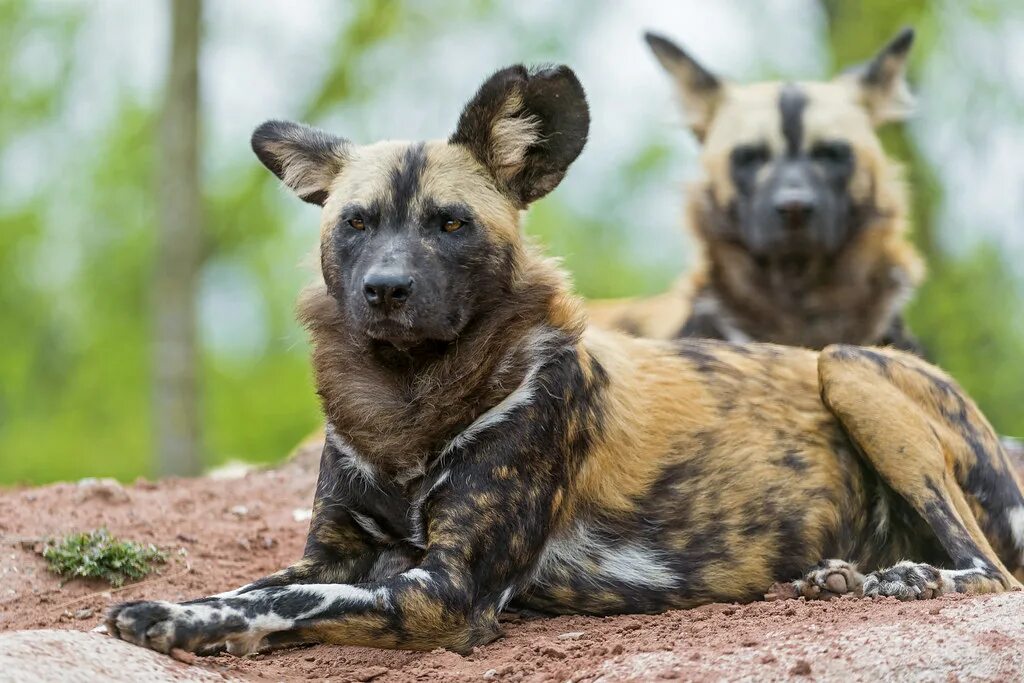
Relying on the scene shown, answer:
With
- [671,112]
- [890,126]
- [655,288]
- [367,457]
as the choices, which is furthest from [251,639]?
[655,288]

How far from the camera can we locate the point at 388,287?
4148mm

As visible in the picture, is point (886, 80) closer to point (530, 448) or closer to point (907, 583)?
point (907, 583)

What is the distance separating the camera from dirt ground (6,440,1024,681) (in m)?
3.38

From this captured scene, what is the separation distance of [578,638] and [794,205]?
15.2 feet

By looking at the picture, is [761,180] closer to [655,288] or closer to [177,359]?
[177,359]

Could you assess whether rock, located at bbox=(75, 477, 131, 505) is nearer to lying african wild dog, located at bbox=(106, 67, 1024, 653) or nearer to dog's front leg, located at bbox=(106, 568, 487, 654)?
lying african wild dog, located at bbox=(106, 67, 1024, 653)

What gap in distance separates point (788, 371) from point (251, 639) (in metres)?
2.42

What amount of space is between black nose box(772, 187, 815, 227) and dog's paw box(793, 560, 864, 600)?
3.91 metres

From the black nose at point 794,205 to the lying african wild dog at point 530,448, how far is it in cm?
314

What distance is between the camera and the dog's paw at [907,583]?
4.39m

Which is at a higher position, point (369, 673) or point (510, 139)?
point (510, 139)

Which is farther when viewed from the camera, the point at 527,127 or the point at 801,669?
the point at 527,127

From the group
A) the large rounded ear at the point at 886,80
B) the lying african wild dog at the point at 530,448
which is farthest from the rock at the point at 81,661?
the large rounded ear at the point at 886,80

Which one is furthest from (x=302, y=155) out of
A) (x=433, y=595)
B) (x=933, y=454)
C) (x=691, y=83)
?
(x=691, y=83)
